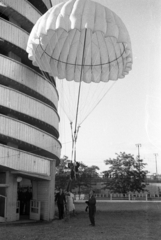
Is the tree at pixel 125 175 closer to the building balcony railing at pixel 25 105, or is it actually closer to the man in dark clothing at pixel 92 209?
the building balcony railing at pixel 25 105

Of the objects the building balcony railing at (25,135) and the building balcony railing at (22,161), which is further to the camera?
the building balcony railing at (25,135)

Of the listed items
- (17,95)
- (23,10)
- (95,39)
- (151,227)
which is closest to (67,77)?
(95,39)

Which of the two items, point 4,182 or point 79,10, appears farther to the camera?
point 4,182

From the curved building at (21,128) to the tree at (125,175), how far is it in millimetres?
27290

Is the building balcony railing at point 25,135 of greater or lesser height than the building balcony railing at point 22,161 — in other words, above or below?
above

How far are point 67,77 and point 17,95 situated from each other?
4.10 meters

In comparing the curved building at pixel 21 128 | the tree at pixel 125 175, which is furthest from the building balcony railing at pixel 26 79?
the tree at pixel 125 175

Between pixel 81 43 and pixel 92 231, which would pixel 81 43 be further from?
pixel 92 231

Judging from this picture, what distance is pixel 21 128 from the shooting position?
2039 cm

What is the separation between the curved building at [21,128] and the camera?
19250 millimetres

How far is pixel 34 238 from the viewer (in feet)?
40.4

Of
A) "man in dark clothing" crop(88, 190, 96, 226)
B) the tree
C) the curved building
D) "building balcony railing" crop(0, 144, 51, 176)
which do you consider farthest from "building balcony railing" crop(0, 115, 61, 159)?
the tree

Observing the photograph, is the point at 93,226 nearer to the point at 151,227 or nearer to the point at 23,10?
the point at 151,227

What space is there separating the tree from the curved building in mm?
27290
